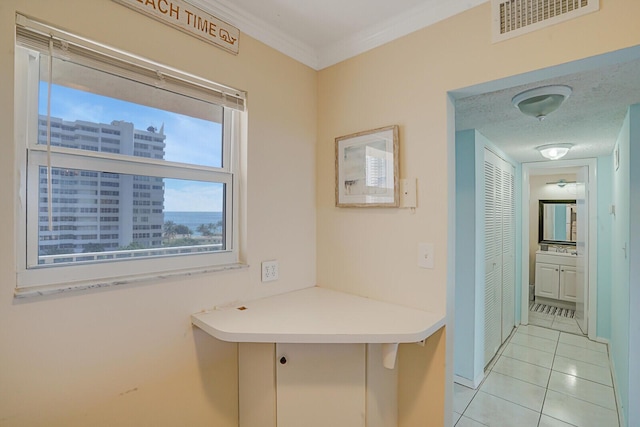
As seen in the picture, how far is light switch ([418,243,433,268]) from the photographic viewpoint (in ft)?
4.86

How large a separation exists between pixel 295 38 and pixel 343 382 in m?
1.84

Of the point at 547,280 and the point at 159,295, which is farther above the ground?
the point at 159,295

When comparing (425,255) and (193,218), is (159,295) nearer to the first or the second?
(193,218)

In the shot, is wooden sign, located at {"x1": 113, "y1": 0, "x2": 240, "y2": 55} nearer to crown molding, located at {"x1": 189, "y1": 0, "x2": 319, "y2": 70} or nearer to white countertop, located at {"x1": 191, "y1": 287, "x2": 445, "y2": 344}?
crown molding, located at {"x1": 189, "y1": 0, "x2": 319, "y2": 70}

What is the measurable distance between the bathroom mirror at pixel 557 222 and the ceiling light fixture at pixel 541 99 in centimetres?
409

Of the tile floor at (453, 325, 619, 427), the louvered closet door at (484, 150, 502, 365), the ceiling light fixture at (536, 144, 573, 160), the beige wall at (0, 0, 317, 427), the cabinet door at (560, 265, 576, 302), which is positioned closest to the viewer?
the beige wall at (0, 0, 317, 427)

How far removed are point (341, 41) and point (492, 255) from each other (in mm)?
2380

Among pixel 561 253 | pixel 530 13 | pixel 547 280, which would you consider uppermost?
pixel 530 13

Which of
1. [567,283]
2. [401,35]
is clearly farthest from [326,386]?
[567,283]

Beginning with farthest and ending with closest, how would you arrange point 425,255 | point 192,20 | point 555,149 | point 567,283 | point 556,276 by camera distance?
point 556,276 < point 567,283 < point 555,149 < point 425,255 < point 192,20

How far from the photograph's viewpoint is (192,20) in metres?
1.39

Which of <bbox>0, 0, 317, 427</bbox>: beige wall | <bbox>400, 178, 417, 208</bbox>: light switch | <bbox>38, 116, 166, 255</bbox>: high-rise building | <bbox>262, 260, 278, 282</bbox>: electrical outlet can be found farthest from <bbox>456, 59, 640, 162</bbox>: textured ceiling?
<bbox>38, 116, 166, 255</bbox>: high-rise building

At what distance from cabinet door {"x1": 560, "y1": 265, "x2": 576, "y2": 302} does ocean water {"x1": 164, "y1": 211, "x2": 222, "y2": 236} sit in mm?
5232

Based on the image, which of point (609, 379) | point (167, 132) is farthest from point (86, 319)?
point (609, 379)
